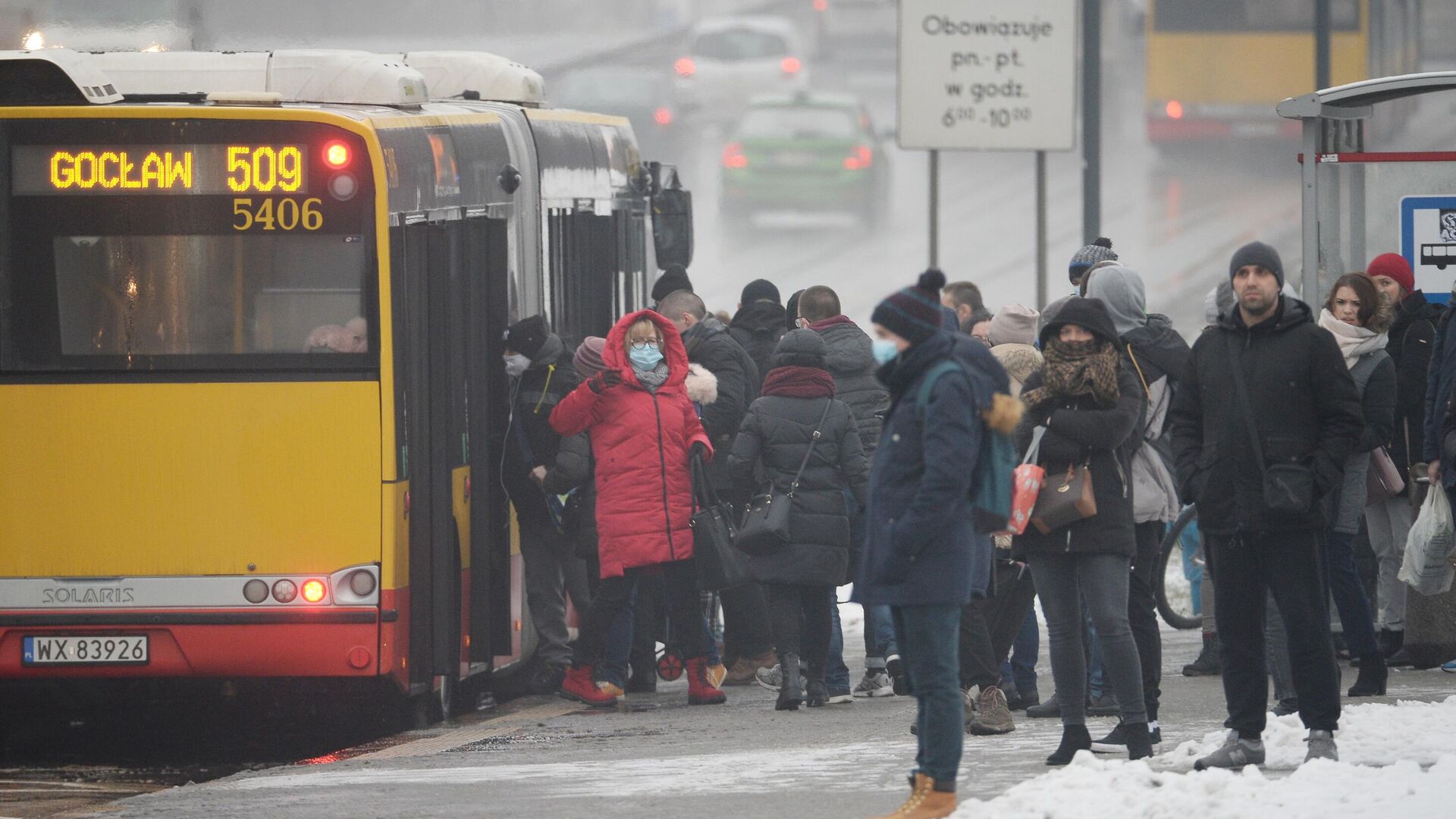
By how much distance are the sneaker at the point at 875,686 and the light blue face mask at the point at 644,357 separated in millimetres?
1864

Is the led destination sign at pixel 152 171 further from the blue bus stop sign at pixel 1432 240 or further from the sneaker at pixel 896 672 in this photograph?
the blue bus stop sign at pixel 1432 240

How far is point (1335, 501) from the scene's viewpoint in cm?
756

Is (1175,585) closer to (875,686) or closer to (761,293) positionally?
(875,686)

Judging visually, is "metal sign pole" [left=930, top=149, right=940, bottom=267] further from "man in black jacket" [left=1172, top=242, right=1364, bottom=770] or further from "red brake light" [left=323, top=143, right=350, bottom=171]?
"man in black jacket" [left=1172, top=242, right=1364, bottom=770]

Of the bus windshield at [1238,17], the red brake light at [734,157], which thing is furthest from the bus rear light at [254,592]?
the bus windshield at [1238,17]

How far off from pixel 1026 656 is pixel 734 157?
22.3 m

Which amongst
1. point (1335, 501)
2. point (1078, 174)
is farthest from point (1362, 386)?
point (1078, 174)

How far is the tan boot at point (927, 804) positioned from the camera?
6688 mm

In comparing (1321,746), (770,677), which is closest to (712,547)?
(770,677)

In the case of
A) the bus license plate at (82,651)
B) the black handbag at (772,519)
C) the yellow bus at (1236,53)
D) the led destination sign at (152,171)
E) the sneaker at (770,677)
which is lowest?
the sneaker at (770,677)

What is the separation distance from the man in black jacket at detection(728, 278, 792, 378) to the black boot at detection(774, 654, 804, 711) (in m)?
2.07

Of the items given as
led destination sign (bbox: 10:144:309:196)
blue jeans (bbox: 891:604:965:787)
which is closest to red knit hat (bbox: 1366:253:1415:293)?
blue jeans (bbox: 891:604:965:787)

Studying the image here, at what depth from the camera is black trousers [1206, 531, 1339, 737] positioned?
7.39 m

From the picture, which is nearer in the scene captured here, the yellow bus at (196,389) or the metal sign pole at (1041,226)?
the yellow bus at (196,389)
